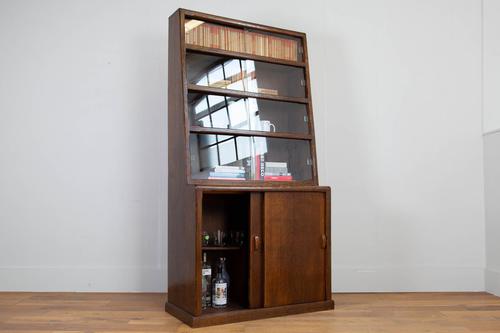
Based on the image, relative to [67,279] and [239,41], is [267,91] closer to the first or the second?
[239,41]

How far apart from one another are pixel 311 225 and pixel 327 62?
1.23 metres

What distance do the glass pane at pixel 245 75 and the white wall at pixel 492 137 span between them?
4.32 feet

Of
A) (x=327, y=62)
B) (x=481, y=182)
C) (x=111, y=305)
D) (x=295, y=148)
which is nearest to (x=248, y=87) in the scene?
(x=295, y=148)

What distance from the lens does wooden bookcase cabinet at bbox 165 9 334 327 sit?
2.83m

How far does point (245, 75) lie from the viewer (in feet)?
10.3

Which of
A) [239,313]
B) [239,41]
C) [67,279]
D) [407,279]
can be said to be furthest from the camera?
[407,279]

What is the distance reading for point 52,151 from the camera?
3439 millimetres

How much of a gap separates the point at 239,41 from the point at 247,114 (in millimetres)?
446

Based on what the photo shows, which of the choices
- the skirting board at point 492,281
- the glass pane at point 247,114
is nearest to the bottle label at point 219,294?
the glass pane at point 247,114

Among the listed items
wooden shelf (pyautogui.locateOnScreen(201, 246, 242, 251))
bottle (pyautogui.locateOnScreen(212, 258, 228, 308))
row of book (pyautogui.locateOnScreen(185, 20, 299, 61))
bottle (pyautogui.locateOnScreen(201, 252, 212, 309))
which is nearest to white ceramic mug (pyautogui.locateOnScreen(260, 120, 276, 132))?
row of book (pyautogui.locateOnScreen(185, 20, 299, 61))

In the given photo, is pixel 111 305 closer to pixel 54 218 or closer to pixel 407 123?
pixel 54 218

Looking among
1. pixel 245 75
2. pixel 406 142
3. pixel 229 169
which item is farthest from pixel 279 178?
pixel 406 142

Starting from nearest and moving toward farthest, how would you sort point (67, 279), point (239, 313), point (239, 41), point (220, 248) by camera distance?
point (239, 313), point (220, 248), point (239, 41), point (67, 279)

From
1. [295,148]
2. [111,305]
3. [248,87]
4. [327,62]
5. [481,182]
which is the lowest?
[111,305]
